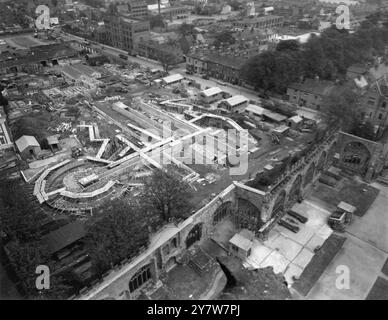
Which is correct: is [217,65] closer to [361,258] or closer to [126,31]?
[126,31]

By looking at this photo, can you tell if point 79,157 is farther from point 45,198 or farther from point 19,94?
point 19,94

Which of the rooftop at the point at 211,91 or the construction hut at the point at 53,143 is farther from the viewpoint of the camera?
the rooftop at the point at 211,91

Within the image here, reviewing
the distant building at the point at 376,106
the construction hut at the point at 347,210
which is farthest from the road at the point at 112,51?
the construction hut at the point at 347,210

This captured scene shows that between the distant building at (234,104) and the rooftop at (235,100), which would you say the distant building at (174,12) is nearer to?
the rooftop at (235,100)

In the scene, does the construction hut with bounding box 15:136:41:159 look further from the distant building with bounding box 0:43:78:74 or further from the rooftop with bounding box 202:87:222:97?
the distant building with bounding box 0:43:78:74

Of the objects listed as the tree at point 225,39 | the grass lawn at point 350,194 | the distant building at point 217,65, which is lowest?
the grass lawn at point 350,194

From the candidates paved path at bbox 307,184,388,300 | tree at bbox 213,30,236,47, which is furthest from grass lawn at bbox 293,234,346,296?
tree at bbox 213,30,236,47
